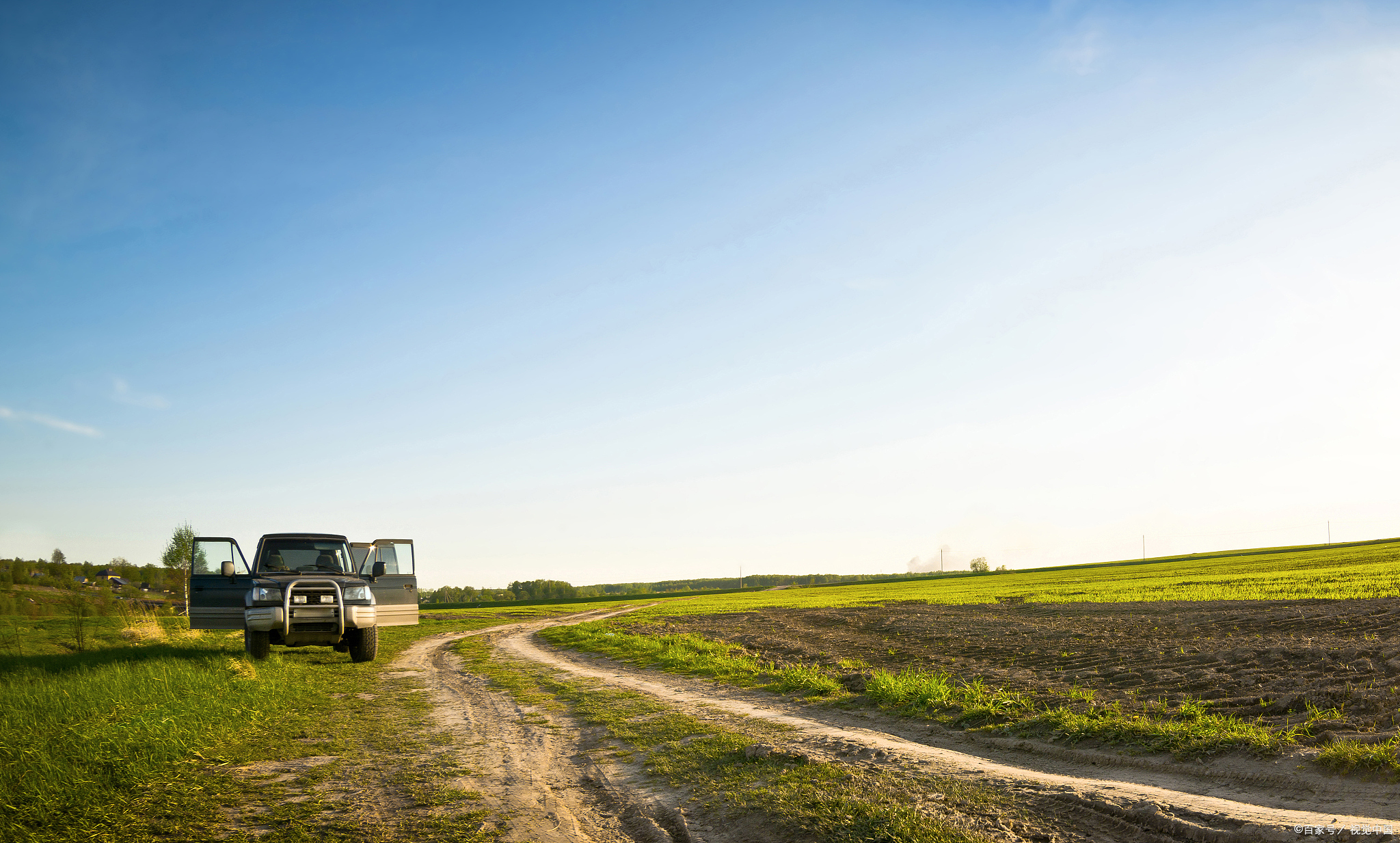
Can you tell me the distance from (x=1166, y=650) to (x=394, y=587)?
716 inches

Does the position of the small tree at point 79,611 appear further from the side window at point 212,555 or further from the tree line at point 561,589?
the tree line at point 561,589

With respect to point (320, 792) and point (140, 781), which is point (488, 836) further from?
point (140, 781)

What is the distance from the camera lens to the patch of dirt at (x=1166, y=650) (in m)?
8.53

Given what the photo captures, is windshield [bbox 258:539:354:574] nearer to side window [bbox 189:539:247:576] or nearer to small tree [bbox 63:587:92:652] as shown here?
side window [bbox 189:539:247:576]

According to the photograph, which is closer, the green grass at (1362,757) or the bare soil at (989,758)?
the bare soil at (989,758)

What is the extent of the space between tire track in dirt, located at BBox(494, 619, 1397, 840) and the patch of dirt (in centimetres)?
168

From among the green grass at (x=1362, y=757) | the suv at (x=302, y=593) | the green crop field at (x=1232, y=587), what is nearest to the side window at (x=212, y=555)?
the suv at (x=302, y=593)

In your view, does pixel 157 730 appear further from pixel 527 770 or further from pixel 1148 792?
pixel 1148 792

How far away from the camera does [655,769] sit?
294 inches

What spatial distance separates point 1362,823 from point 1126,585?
143ft

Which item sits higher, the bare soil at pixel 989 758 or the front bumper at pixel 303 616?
the front bumper at pixel 303 616

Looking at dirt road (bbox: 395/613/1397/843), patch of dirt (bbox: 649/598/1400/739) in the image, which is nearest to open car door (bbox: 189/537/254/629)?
dirt road (bbox: 395/613/1397/843)

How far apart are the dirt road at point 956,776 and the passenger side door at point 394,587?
853 cm

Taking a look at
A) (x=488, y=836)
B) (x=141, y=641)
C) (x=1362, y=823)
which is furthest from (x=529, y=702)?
(x=141, y=641)
